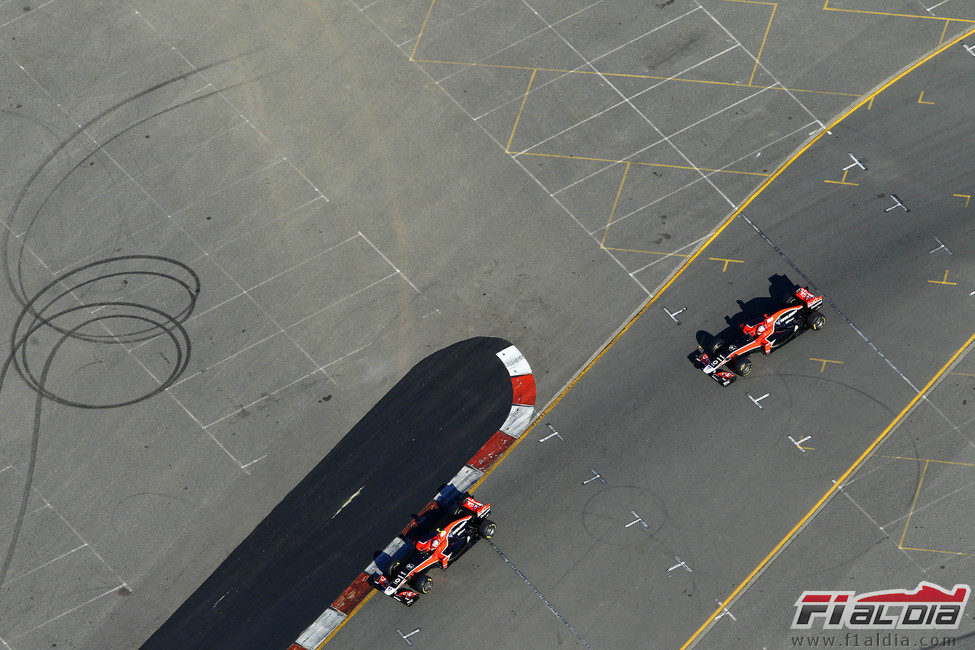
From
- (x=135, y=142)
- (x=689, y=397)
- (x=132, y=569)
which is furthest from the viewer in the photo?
(x=135, y=142)

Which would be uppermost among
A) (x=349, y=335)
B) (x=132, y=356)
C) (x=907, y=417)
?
(x=132, y=356)

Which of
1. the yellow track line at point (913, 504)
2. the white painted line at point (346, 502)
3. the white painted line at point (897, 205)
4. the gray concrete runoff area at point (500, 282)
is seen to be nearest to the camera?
the gray concrete runoff area at point (500, 282)

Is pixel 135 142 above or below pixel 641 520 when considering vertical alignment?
above

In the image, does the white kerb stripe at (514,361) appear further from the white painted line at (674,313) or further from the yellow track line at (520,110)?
the yellow track line at (520,110)

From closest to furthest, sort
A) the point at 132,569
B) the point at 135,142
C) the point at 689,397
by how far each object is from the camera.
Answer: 1. the point at 132,569
2. the point at 689,397
3. the point at 135,142

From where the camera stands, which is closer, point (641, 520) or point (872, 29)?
point (641, 520)

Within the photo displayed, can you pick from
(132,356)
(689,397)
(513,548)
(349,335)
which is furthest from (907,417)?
(132,356)

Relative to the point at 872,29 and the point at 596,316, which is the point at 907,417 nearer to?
the point at 596,316

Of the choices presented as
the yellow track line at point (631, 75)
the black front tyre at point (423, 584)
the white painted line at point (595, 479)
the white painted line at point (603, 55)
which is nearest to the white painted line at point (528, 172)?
the white painted line at point (603, 55)
